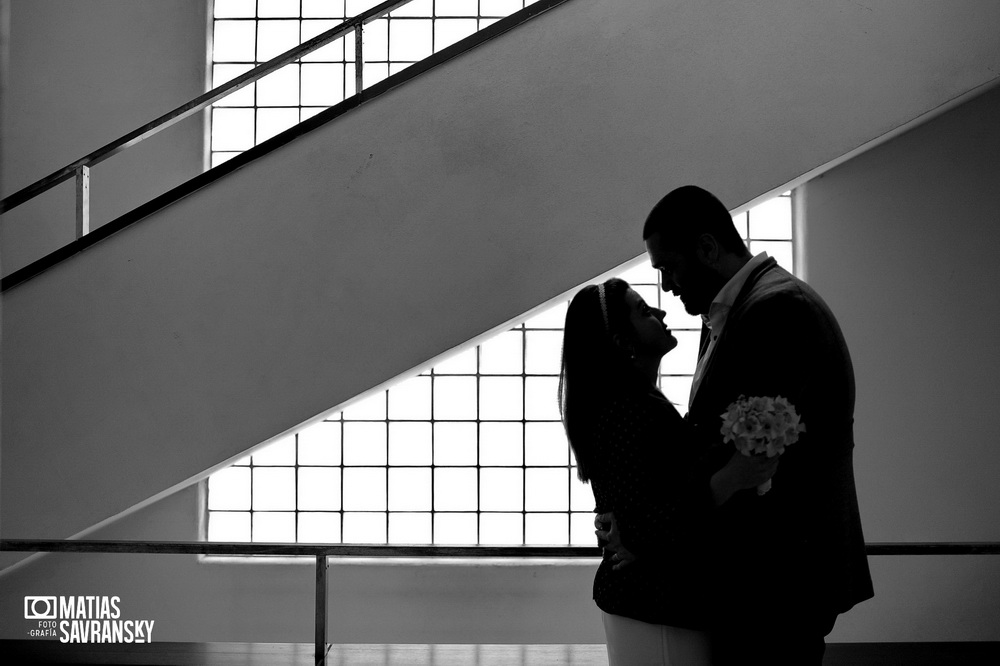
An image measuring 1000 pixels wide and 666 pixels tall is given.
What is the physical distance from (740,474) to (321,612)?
1.48 metres

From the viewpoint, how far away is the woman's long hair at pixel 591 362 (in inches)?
73.6

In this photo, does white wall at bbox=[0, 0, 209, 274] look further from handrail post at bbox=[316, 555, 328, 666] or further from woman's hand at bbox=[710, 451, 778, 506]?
woman's hand at bbox=[710, 451, 778, 506]

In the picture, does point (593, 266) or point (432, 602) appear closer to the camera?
point (593, 266)

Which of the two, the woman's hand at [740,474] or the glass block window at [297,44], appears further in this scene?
the glass block window at [297,44]

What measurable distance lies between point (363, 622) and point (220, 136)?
4150 millimetres

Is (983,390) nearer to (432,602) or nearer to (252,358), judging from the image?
(432,602)

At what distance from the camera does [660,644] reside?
5.91 ft

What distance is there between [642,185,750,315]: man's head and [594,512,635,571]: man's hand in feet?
2.04

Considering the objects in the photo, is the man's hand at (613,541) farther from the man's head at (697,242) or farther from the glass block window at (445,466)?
the glass block window at (445,466)

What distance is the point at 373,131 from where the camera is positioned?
3404mm

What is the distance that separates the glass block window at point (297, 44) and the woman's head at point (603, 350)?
576 cm

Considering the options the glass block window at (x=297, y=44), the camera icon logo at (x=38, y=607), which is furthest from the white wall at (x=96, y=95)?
the camera icon logo at (x=38, y=607)

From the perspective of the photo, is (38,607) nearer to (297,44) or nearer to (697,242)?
(297,44)

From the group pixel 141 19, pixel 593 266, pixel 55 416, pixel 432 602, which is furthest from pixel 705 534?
pixel 141 19
